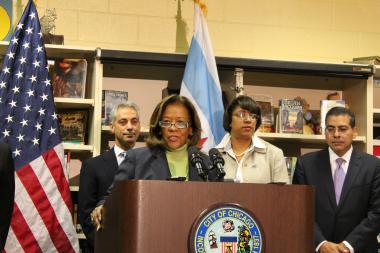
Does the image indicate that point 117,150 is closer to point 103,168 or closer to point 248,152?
point 103,168

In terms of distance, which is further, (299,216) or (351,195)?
(351,195)

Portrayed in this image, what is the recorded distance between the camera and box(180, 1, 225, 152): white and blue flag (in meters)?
4.29

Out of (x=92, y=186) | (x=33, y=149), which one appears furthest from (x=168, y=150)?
(x=33, y=149)

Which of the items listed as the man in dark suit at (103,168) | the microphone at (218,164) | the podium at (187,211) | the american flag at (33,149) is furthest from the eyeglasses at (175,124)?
the american flag at (33,149)

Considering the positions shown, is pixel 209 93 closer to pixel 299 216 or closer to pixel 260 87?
pixel 260 87

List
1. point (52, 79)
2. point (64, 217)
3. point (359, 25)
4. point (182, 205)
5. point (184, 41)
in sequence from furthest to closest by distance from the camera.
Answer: point (359, 25) → point (184, 41) → point (52, 79) → point (64, 217) → point (182, 205)

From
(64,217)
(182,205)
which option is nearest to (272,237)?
(182,205)

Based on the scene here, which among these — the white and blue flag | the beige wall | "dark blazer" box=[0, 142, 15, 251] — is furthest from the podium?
the beige wall

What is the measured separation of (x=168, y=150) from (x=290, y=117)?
2.14 meters

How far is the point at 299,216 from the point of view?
7.00 ft

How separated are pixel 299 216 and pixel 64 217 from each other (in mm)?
2162

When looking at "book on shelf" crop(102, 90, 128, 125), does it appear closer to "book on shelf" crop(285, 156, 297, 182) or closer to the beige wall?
the beige wall

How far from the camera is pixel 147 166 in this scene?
8.30 feet

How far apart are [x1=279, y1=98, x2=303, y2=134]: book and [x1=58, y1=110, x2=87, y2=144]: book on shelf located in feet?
4.34
